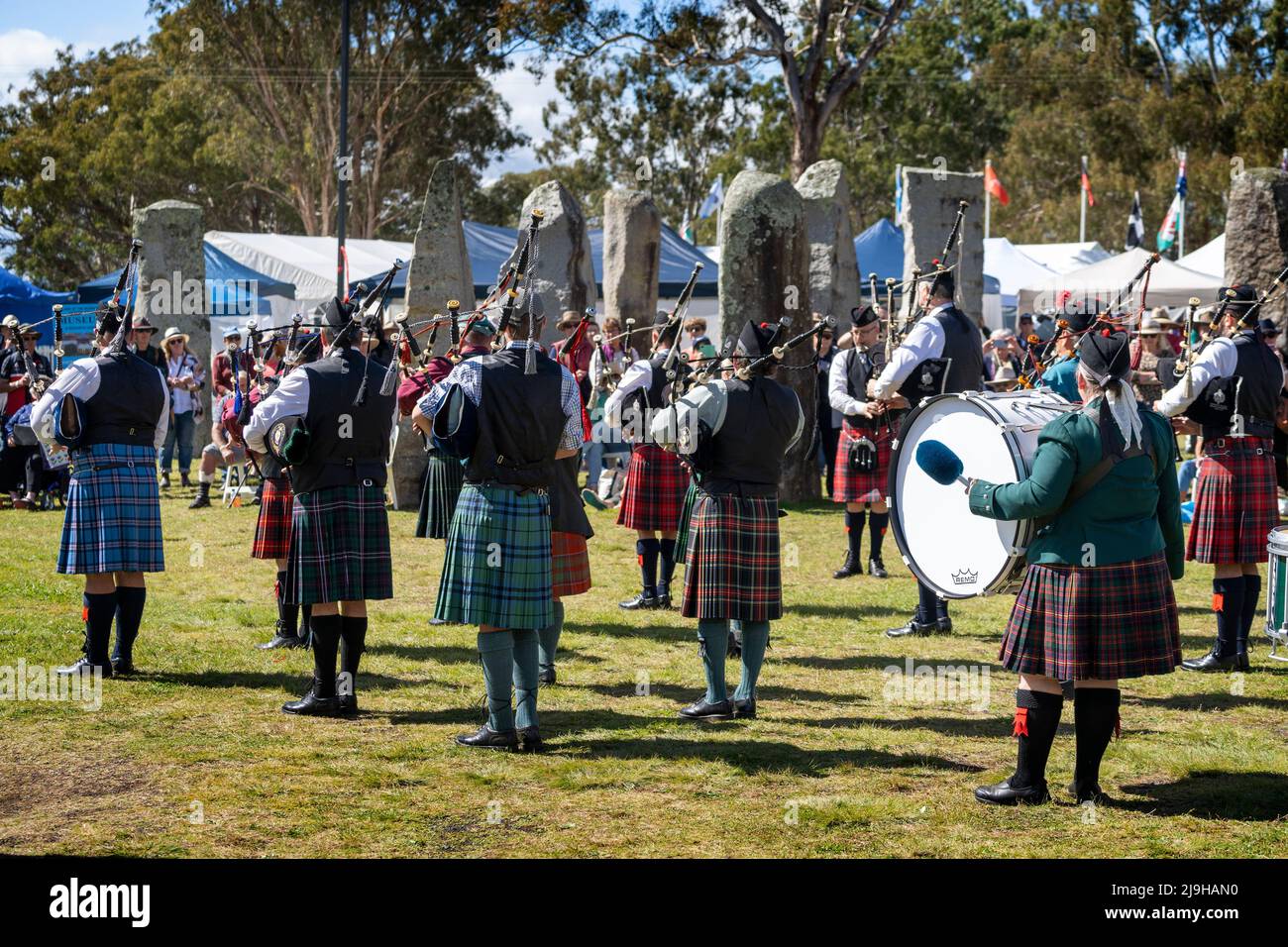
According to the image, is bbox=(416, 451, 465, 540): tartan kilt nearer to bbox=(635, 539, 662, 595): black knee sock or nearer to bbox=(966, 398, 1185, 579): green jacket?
bbox=(635, 539, 662, 595): black knee sock

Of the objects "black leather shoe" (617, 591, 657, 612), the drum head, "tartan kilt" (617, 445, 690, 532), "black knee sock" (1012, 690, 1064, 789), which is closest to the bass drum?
the drum head

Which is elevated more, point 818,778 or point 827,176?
point 827,176

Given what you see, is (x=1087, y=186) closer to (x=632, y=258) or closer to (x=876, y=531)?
(x=632, y=258)

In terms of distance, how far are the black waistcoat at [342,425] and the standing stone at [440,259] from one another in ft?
23.5

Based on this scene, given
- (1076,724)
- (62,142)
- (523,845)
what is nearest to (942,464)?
(1076,724)

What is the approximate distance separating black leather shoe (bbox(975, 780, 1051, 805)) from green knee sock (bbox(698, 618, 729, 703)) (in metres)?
1.43

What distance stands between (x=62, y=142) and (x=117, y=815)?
118 feet

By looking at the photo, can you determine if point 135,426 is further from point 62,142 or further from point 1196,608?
point 62,142

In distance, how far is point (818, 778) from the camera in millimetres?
5254

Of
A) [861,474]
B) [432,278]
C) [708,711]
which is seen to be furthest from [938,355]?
[432,278]

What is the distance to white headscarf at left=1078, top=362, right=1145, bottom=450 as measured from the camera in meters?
4.66

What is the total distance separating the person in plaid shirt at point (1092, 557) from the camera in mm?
4633

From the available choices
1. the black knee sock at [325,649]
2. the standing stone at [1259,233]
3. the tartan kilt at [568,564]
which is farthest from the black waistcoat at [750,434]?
the standing stone at [1259,233]

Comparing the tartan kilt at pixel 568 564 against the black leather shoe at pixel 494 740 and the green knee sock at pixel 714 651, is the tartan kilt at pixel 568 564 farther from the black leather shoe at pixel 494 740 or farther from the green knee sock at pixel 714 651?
the black leather shoe at pixel 494 740
